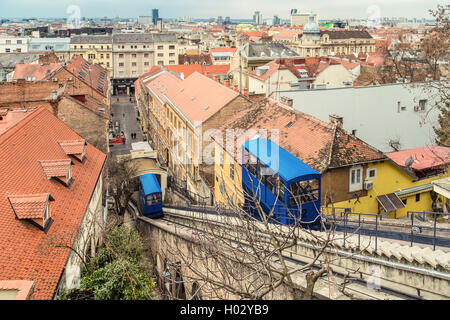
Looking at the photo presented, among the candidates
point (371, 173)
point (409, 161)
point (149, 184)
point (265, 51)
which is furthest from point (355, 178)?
point (265, 51)

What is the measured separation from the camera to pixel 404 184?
2361cm

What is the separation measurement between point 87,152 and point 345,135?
44.6 ft

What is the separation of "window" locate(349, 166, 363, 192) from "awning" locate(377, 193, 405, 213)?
5.09ft

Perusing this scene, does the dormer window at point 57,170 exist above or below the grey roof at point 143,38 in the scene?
below

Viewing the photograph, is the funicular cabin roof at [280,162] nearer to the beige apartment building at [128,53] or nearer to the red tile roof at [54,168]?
the red tile roof at [54,168]

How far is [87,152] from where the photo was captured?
24094 mm

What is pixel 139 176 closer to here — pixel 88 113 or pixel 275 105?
pixel 88 113

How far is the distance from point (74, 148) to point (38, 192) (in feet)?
17.9

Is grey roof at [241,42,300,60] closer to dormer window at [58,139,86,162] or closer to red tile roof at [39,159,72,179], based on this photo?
dormer window at [58,139,86,162]

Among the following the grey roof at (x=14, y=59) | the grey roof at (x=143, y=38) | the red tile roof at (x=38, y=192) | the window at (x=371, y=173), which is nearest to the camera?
the red tile roof at (x=38, y=192)

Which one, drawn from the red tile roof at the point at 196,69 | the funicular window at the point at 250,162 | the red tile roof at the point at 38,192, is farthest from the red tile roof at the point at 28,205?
the red tile roof at the point at 196,69

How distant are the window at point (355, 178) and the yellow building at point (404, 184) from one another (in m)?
0.38

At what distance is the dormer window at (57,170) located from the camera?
59.7 feet

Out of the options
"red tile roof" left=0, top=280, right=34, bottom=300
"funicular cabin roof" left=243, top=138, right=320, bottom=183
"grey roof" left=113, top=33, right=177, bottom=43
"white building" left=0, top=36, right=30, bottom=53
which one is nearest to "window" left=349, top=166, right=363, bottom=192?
"funicular cabin roof" left=243, top=138, right=320, bottom=183
